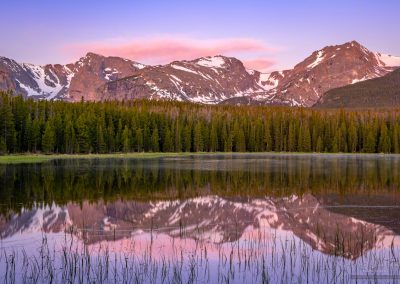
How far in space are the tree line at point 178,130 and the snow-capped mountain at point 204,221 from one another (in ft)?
248

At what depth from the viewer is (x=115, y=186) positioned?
43.4 metres

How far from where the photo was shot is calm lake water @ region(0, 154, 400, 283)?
55.4ft

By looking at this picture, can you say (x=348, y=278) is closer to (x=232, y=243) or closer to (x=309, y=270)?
(x=309, y=270)

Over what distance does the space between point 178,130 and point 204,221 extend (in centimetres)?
11790

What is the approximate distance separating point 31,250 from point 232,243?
776 centimetres

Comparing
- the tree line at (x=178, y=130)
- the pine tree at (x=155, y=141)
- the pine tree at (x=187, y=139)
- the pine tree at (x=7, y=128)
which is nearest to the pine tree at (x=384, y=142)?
the tree line at (x=178, y=130)

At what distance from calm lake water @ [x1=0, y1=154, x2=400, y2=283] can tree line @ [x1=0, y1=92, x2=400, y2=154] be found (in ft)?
234

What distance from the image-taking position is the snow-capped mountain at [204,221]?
22656 millimetres

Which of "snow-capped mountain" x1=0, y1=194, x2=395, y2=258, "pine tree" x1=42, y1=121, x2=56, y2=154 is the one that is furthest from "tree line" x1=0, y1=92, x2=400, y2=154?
"snow-capped mountain" x1=0, y1=194, x2=395, y2=258

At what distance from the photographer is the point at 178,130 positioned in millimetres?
144500

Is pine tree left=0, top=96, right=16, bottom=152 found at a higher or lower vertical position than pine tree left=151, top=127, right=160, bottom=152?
higher

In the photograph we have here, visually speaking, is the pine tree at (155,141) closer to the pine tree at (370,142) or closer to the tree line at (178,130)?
the tree line at (178,130)

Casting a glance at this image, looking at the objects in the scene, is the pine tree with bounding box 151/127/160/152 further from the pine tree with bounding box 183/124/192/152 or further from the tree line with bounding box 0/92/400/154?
the pine tree with bounding box 183/124/192/152

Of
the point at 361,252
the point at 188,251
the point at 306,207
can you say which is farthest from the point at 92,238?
the point at 306,207
